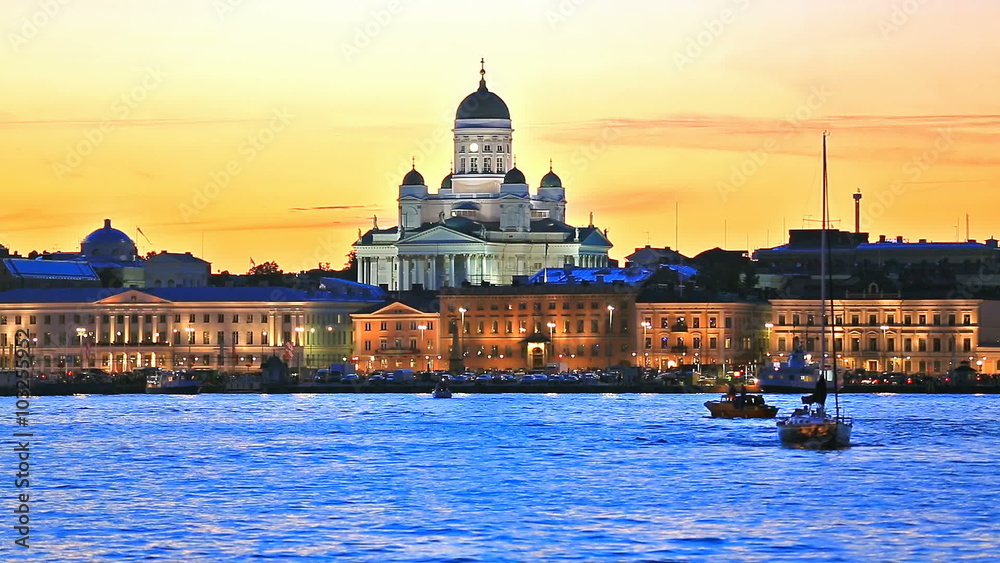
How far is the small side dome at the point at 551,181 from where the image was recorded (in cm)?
16938

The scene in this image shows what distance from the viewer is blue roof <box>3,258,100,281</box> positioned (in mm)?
160625

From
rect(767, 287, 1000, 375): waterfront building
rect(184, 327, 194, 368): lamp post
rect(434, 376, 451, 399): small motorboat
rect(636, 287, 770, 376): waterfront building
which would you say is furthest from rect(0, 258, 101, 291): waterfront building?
rect(434, 376, 451, 399): small motorboat

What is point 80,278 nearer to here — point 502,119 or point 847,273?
point 502,119

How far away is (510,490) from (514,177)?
116 m

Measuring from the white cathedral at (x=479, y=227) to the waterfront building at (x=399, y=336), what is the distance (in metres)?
18.3

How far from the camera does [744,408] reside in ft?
247

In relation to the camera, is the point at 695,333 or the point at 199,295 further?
the point at 199,295

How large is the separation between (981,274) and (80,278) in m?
62.5

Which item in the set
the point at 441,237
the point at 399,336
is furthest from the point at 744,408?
the point at 441,237

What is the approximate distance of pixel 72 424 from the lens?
7375 centimetres

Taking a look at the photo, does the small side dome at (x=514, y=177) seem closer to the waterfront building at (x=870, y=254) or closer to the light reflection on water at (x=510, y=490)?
the waterfront building at (x=870, y=254)

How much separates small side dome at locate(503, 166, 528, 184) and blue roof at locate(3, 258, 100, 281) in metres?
29.7

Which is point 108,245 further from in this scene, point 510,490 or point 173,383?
point 510,490

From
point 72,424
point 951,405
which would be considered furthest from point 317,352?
point 72,424
